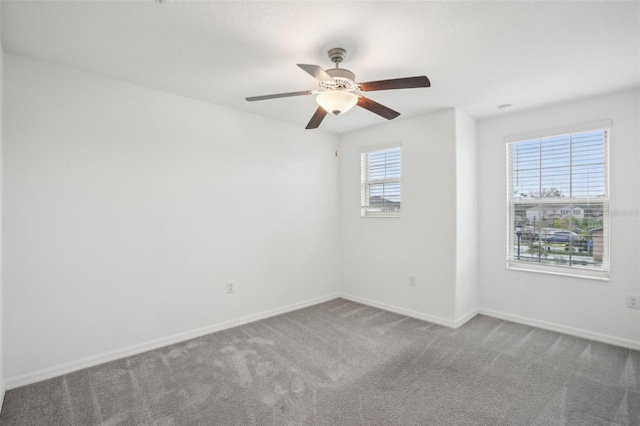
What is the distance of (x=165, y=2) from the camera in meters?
1.78

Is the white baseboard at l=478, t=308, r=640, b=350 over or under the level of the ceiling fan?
under

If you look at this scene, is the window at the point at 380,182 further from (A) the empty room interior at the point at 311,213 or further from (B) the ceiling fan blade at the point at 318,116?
(B) the ceiling fan blade at the point at 318,116

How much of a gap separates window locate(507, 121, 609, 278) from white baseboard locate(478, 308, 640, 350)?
58 centimetres

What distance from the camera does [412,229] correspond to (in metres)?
3.92

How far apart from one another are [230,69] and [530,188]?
348cm

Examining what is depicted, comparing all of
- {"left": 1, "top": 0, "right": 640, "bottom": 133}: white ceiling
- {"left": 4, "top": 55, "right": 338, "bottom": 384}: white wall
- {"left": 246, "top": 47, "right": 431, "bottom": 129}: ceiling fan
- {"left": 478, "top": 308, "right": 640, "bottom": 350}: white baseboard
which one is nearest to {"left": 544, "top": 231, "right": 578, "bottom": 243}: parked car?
{"left": 478, "top": 308, "right": 640, "bottom": 350}: white baseboard

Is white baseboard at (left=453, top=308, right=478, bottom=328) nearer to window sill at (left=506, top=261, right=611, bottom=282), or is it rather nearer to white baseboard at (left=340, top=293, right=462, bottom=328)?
white baseboard at (left=340, top=293, right=462, bottom=328)

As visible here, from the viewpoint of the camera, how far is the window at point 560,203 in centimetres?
319

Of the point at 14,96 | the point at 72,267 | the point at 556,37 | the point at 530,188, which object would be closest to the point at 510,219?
the point at 530,188

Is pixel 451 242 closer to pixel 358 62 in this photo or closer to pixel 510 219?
pixel 510 219

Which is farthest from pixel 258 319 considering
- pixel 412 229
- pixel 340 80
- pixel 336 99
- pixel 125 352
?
pixel 340 80

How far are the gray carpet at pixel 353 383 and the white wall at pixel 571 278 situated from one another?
0.30 meters

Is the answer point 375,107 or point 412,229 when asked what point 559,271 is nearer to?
point 412,229

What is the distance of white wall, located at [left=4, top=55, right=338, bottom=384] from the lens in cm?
241
